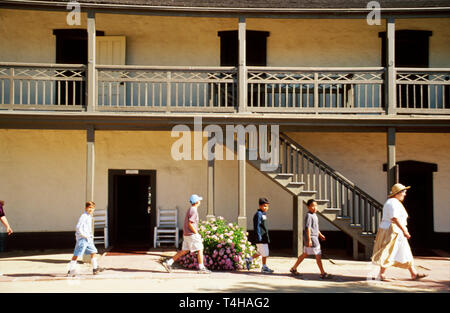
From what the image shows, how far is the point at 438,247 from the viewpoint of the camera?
13805 millimetres

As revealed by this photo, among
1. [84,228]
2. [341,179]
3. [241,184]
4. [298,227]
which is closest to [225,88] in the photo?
[241,184]

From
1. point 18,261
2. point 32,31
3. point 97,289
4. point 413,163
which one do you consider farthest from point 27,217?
point 413,163

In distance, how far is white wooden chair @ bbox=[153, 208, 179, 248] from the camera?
13453 mm

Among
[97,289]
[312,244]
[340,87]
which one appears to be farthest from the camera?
[340,87]

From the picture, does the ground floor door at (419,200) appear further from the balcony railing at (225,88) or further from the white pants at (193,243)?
the white pants at (193,243)

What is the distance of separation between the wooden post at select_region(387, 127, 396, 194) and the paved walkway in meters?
2.04

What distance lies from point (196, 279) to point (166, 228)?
15.5ft

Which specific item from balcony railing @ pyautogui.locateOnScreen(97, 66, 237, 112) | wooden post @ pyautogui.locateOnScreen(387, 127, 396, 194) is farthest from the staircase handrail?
balcony railing @ pyautogui.locateOnScreen(97, 66, 237, 112)

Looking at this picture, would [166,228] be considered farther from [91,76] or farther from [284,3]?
[284,3]

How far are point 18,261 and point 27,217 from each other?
2374 mm

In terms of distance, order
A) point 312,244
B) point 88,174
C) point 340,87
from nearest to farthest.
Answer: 1. point 312,244
2. point 88,174
3. point 340,87

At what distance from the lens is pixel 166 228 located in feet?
Result: 45.9

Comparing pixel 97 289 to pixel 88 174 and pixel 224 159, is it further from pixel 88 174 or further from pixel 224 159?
pixel 224 159

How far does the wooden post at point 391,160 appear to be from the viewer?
11797 mm
